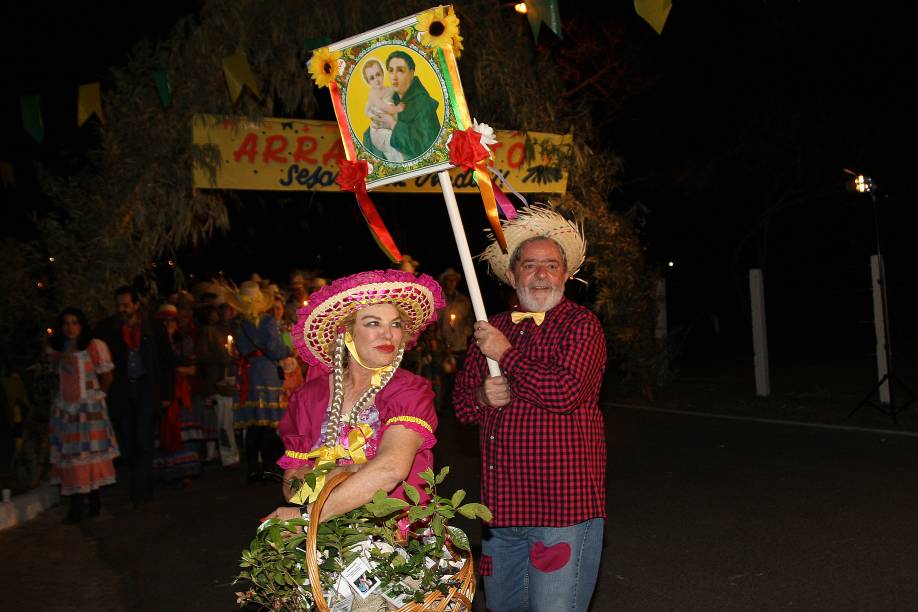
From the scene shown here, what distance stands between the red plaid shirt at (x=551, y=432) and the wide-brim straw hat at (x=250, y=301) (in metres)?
5.91

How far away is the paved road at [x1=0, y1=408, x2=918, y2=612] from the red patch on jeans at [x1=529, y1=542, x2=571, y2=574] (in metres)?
2.21

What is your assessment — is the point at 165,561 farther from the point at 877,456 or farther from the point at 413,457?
the point at 877,456

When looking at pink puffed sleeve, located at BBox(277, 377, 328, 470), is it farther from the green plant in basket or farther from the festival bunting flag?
the festival bunting flag

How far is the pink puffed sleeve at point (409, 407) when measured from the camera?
117 inches

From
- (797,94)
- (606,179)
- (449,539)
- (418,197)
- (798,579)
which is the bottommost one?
(798,579)

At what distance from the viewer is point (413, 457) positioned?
2.91 metres

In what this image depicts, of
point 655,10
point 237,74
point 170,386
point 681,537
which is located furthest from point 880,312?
A: point 170,386

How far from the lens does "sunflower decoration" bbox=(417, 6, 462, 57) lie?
3352mm

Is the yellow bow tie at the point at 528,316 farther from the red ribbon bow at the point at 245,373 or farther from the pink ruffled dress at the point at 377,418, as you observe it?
the red ribbon bow at the point at 245,373

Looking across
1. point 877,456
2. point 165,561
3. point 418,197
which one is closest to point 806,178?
point 418,197

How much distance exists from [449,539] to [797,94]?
2512 centimetres

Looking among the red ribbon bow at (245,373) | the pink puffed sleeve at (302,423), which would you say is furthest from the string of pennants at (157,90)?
the pink puffed sleeve at (302,423)

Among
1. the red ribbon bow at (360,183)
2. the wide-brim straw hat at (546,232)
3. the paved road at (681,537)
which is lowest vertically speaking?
the paved road at (681,537)

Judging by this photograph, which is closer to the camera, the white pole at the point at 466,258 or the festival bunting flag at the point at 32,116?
the white pole at the point at 466,258
